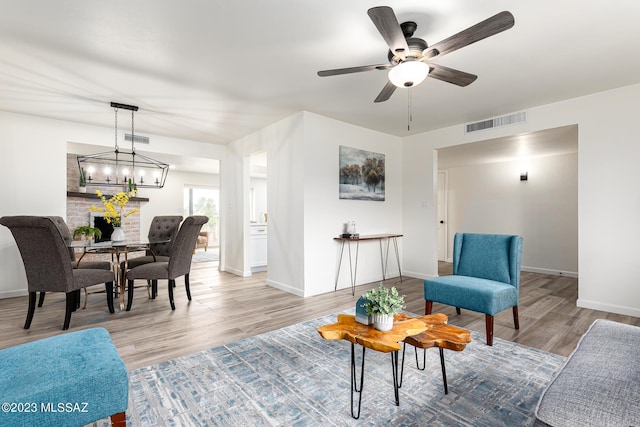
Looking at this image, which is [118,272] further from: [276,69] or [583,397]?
[583,397]

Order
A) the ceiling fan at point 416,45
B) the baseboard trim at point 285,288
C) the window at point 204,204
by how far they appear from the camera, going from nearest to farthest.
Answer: the ceiling fan at point 416,45
the baseboard trim at point 285,288
the window at point 204,204

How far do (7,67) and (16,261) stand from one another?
105 inches

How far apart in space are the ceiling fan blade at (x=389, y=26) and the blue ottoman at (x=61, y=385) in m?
2.13

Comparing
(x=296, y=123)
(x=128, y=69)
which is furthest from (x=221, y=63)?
(x=296, y=123)

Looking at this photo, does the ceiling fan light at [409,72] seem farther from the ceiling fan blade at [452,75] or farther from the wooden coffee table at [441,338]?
the wooden coffee table at [441,338]

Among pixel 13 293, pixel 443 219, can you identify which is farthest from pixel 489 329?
pixel 13 293

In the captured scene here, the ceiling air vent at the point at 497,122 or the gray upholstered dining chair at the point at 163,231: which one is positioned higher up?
the ceiling air vent at the point at 497,122

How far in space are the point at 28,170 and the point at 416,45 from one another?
509 cm

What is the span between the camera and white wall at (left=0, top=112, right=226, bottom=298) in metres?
4.09

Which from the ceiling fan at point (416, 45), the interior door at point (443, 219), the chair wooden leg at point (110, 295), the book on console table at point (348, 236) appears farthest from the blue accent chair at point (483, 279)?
the interior door at point (443, 219)

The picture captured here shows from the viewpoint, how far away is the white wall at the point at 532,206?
573cm

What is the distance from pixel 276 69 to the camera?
298 cm

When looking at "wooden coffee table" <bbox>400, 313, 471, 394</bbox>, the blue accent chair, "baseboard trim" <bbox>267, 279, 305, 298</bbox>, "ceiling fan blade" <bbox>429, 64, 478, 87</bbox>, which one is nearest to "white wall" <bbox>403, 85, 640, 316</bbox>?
the blue accent chair

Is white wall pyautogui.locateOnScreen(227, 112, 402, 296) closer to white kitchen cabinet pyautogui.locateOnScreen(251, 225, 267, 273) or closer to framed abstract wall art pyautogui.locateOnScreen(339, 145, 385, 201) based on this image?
framed abstract wall art pyautogui.locateOnScreen(339, 145, 385, 201)
